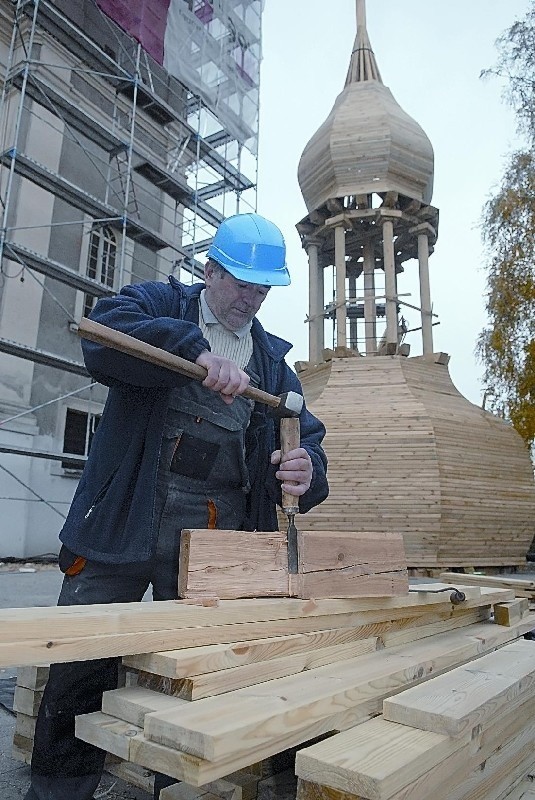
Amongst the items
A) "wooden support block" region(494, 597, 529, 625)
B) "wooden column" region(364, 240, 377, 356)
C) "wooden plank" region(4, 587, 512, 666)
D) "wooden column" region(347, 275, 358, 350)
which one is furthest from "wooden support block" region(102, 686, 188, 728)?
"wooden column" region(347, 275, 358, 350)

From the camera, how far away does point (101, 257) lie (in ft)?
46.2

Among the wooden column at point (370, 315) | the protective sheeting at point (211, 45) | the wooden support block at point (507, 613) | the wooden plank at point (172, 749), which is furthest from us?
the wooden column at point (370, 315)

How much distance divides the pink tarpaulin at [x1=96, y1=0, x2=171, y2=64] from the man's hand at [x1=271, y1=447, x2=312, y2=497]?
13663 mm

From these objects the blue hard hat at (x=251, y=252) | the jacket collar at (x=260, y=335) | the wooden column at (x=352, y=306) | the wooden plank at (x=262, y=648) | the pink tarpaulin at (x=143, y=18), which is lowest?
the wooden plank at (x=262, y=648)

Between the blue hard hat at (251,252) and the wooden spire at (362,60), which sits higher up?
the wooden spire at (362,60)

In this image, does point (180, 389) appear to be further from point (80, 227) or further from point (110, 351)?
point (80, 227)

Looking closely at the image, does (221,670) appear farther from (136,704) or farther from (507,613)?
(507,613)

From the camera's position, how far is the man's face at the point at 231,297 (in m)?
2.36

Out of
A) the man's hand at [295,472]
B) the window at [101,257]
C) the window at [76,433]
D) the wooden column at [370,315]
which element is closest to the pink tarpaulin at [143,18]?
the window at [101,257]

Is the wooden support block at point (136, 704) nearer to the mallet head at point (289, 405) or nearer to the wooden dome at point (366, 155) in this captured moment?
the mallet head at point (289, 405)

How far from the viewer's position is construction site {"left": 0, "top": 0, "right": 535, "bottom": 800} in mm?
1431

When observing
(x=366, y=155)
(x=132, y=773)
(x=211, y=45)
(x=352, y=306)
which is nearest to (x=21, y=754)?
(x=132, y=773)

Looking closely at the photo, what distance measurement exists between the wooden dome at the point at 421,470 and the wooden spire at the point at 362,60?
9.20 meters

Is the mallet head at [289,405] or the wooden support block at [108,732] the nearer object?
the wooden support block at [108,732]
